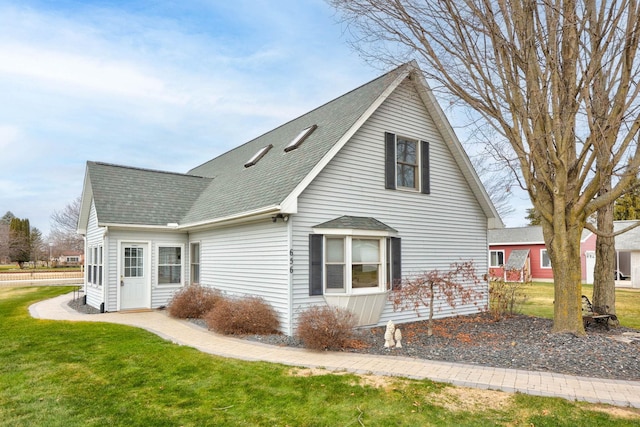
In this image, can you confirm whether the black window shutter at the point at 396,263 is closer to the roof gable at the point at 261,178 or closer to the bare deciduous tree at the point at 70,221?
the roof gable at the point at 261,178

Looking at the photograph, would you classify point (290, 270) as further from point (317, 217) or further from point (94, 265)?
point (94, 265)

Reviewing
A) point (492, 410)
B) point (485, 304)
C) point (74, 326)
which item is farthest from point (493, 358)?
point (74, 326)

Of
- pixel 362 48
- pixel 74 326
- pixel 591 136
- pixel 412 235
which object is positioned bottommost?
pixel 74 326

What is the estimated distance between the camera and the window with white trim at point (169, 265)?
559 inches

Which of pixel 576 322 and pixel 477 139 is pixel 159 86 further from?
pixel 576 322

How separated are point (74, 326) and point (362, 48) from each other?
1006 centimetres

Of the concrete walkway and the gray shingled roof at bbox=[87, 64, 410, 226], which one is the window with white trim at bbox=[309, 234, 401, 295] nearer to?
the gray shingled roof at bbox=[87, 64, 410, 226]

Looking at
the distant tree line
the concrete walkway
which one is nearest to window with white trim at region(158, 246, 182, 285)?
the concrete walkway

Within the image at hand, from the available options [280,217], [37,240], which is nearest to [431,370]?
[280,217]

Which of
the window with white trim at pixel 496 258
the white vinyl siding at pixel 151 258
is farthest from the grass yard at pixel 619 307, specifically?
the white vinyl siding at pixel 151 258

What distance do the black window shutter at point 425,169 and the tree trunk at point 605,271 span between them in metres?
Answer: 4.78

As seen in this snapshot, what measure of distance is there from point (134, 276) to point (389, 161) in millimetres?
8988

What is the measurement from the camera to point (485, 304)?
13766 millimetres

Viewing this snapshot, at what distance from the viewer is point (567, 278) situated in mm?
9023
